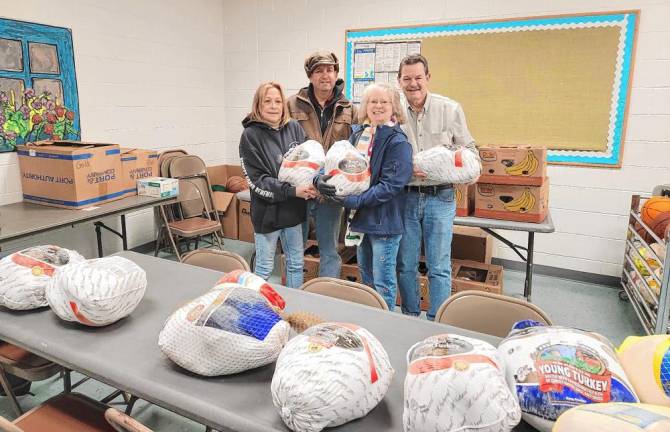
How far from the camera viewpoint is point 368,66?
15.6ft

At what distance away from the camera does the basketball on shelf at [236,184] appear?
5.47 m

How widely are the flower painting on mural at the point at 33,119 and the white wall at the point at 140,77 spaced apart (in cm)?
15

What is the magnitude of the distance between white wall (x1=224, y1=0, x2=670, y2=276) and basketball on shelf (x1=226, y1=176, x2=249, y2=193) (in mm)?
1231

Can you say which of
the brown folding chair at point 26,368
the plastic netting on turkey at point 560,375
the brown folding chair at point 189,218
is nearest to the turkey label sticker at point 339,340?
the plastic netting on turkey at point 560,375

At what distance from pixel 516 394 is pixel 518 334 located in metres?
0.18

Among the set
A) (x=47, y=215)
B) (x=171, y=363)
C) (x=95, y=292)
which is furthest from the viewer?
(x=47, y=215)

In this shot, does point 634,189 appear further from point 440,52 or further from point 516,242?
point 440,52

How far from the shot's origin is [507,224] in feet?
10.2

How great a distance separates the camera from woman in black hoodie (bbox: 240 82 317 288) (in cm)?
258

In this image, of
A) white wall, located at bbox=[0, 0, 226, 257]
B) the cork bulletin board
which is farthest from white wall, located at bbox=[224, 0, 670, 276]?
white wall, located at bbox=[0, 0, 226, 257]

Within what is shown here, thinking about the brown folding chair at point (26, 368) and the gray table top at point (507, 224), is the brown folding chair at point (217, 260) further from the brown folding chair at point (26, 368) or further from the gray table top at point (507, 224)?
the gray table top at point (507, 224)

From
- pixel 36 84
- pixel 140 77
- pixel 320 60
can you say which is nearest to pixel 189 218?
pixel 140 77

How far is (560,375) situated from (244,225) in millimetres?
4491

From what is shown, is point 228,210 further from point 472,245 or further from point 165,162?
point 472,245
